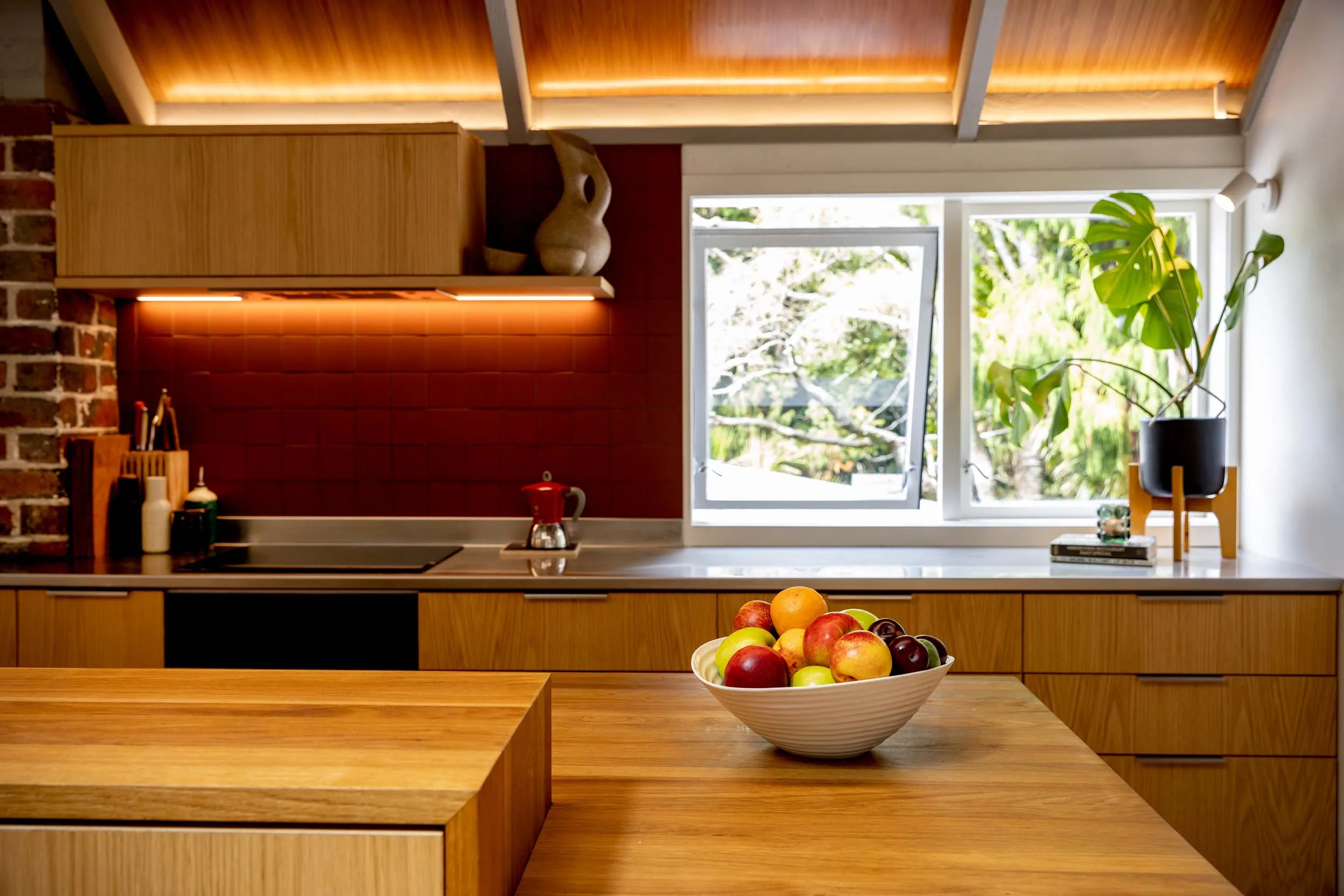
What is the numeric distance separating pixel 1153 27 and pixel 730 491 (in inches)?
79.8

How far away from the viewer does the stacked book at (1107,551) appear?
10.1ft

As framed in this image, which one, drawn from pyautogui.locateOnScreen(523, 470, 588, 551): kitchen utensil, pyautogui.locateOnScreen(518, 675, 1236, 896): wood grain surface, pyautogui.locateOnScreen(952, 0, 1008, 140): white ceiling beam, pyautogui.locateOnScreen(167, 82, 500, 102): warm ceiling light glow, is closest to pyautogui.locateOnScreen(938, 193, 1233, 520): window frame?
pyautogui.locateOnScreen(952, 0, 1008, 140): white ceiling beam

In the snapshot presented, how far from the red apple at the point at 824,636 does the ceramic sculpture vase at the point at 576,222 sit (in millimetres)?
2082

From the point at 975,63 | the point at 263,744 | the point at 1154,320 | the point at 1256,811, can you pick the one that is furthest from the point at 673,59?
the point at 263,744

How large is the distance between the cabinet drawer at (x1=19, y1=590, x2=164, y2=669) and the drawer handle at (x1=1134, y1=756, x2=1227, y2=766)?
8.82 ft

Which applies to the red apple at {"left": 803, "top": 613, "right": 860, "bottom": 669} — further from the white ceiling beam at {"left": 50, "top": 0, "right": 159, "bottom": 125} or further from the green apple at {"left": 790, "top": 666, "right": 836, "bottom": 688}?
the white ceiling beam at {"left": 50, "top": 0, "right": 159, "bottom": 125}

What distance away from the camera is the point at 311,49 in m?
3.52

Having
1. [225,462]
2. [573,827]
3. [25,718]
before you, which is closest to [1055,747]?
[573,827]

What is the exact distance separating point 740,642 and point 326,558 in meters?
2.19

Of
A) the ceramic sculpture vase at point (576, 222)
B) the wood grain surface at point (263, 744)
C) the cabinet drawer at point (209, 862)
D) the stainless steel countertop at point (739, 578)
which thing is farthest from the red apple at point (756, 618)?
the ceramic sculpture vase at point (576, 222)

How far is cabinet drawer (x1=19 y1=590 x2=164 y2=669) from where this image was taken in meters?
2.97

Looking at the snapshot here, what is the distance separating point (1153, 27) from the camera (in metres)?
3.37

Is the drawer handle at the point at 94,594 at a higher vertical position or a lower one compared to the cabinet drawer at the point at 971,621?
higher

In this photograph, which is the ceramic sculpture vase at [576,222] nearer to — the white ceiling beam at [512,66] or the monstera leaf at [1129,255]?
the white ceiling beam at [512,66]
